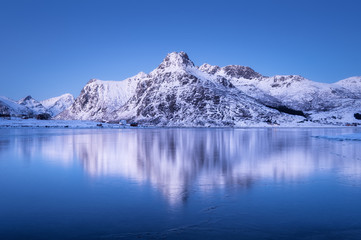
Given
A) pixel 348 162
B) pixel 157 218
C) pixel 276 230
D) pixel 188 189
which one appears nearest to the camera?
pixel 276 230

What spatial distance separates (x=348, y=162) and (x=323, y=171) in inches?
236

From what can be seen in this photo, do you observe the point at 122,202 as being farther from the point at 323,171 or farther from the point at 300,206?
the point at 323,171

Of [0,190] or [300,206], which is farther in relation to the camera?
[0,190]

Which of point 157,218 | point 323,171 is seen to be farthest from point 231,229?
point 323,171

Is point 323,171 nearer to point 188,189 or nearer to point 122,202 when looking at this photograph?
point 188,189

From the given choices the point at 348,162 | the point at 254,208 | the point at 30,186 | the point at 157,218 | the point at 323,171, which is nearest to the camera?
the point at 157,218

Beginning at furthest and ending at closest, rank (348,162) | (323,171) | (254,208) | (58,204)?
(348,162) → (323,171) → (58,204) → (254,208)

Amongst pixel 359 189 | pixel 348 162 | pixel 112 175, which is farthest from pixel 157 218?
pixel 348 162

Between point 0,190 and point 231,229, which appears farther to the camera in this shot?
point 0,190

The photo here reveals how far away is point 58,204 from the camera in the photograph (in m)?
13.6

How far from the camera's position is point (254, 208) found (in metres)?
12.6

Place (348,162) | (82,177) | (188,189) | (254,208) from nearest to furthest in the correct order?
(254,208)
(188,189)
(82,177)
(348,162)

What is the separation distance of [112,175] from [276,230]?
1226 centimetres

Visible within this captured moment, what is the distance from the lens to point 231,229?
33.7 ft
